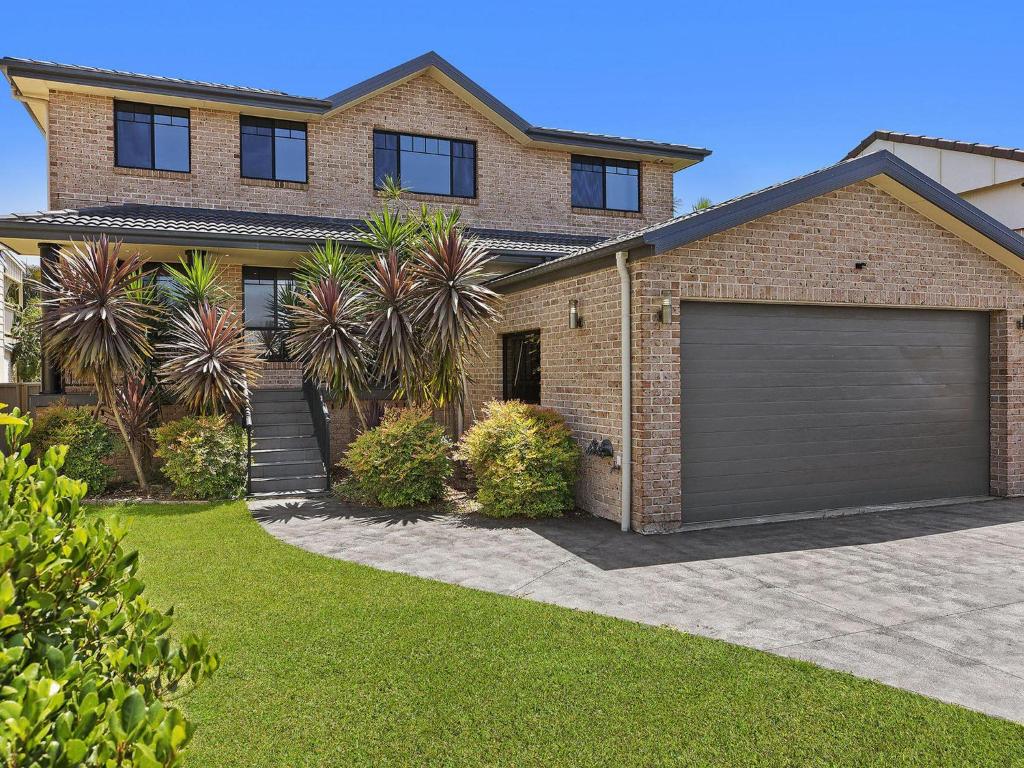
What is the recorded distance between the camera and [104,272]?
9898mm

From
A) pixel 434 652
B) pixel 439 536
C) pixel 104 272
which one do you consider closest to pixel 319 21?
pixel 104 272

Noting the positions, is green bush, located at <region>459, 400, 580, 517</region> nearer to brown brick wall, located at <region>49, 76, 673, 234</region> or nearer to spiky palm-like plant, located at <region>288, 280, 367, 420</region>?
spiky palm-like plant, located at <region>288, 280, 367, 420</region>

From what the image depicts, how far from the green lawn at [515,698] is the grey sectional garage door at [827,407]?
425cm

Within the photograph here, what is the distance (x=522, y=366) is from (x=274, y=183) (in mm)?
8030

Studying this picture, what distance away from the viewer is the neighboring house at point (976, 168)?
50.3 ft

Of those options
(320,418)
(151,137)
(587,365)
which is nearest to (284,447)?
(320,418)

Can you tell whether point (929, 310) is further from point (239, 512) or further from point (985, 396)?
point (239, 512)

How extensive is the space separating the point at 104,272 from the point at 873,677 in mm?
10491

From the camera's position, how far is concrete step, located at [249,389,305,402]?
13.2 metres

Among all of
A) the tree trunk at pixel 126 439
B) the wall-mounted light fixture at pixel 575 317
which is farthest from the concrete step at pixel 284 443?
the wall-mounted light fixture at pixel 575 317

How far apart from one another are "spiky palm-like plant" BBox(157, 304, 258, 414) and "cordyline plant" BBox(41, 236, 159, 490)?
1.76 ft

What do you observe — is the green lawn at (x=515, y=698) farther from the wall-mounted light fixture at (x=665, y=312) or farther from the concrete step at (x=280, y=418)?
the concrete step at (x=280, y=418)

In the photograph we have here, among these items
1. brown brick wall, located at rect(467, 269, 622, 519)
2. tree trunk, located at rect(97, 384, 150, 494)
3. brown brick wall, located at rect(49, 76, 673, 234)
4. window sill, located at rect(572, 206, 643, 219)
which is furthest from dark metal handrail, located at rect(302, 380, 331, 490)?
window sill, located at rect(572, 206, 643, 219)

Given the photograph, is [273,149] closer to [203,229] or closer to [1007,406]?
[203,229]
